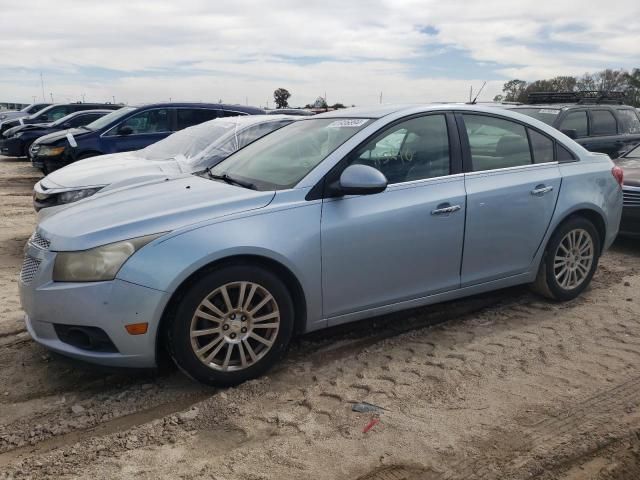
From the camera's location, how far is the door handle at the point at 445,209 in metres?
3.84

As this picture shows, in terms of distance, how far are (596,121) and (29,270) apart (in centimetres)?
→ 921

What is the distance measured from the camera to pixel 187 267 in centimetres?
303

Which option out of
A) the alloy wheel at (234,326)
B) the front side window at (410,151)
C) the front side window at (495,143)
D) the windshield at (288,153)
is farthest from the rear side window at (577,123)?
the alloy wheel at (234,326)

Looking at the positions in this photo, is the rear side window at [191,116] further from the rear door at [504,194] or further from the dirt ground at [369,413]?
the rear door at [504,194]

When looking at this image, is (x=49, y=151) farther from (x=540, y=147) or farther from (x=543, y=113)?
(x=540, y=147)

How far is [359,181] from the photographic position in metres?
3.44

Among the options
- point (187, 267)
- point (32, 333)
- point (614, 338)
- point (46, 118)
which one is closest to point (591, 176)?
point (614, 338)

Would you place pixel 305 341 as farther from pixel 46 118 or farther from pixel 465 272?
pixel 46 118

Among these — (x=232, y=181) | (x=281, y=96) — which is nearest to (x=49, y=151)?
(x=232, y=181)

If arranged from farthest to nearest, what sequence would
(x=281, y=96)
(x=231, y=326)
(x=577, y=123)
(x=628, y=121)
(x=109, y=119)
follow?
(x=281, y=96) → (x=628, y=121) → (x=109, y=119) → (x=577, y=123) → (x=231, y=326)

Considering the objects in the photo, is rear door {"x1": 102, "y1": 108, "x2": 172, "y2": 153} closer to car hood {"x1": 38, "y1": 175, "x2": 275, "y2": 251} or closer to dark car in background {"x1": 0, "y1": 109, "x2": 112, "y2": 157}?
car hood {"x1": 38, "y1": 175, "x2": 275, "y2": 251}

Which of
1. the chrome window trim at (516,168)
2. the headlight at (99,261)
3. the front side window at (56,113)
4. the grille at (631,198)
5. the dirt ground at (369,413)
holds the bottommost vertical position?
the dirt ground at (369,413)

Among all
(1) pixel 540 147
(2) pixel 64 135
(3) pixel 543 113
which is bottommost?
(1) pixel 540 147

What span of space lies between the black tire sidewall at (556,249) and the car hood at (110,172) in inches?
150
